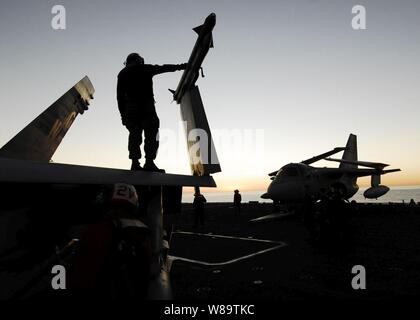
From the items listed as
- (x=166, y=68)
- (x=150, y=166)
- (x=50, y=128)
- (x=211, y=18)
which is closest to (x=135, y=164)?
(x=150, y=166)

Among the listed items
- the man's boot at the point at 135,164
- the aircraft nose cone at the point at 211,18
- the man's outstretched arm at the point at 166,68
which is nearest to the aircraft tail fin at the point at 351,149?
the man's outstretched arm at the point at 166,68

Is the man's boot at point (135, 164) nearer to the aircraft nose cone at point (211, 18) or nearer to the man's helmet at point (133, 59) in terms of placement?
the man's helmet at point (133, 59)

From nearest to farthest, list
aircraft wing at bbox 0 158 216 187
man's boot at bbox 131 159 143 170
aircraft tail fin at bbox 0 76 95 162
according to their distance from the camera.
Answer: aircraft wing at bbox 0 158 216 187, man's boot at bbox 131 159 143 170, aircraft tail fin at bbox 0 76 95 162

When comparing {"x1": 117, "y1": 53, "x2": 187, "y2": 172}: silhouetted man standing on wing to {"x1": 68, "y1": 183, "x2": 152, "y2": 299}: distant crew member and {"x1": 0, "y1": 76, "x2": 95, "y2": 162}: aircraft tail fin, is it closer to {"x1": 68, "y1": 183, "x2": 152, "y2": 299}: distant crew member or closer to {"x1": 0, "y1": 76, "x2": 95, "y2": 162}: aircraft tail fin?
{"x1": 0, "y1": 76, "x2": 95, "y2": 162}: aircraft tail fin

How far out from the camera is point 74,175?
2736mm

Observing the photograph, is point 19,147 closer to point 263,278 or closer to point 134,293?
point 134,293

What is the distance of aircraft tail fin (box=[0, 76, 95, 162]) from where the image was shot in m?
4.91

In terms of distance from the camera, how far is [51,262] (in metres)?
4.80

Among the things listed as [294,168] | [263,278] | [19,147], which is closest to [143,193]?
[19,147]

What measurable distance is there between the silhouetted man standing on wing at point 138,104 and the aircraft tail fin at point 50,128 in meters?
1.88

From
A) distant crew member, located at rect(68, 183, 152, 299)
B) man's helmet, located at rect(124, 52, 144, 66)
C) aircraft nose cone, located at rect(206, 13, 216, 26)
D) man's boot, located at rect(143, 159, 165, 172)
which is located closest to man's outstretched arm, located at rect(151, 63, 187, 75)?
man's helmet, located at rect(124, 52, 144, 66)

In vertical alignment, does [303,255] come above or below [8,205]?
below

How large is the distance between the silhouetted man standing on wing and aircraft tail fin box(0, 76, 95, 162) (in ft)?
6.17
